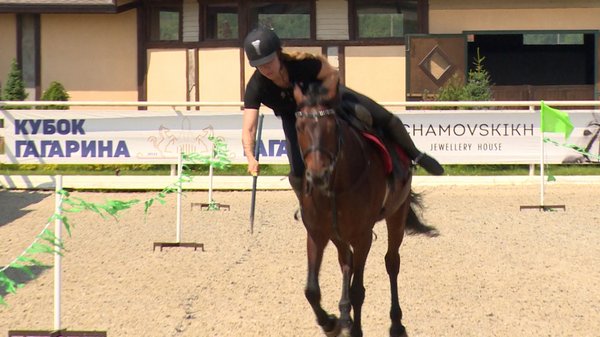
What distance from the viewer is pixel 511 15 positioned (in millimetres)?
27062

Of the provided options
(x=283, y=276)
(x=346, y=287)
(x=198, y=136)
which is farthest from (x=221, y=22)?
(x=346, y=287)

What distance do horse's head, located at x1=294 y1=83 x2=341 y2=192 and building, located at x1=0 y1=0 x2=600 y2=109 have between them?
18.9 metres

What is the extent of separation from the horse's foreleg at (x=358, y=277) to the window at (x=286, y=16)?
19.3 meters

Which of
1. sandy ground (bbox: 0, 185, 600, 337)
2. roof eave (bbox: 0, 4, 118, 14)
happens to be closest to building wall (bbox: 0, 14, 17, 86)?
roof eave (bbox: 0, 4, 118, 14)

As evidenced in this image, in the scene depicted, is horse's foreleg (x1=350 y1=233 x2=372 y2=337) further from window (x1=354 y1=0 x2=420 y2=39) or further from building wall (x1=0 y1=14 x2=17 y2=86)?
building wall (x1=0 y1=14 x2=17 y2=86)

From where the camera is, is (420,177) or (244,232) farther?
(420,177)

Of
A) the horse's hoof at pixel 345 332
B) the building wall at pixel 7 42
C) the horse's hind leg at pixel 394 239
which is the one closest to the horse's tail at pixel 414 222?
the horse's hind leg at pixel 394 239

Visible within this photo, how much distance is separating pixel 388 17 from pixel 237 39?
12.1 ft

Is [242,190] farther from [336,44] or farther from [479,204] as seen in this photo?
[336,44]

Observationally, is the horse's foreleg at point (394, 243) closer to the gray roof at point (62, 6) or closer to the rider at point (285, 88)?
the rider at point (285, 88)

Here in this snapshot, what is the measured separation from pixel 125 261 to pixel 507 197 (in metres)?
8.75

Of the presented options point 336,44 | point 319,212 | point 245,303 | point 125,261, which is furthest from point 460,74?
point 319,212

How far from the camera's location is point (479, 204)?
61.3 feet

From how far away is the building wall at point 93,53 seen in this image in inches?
1109
